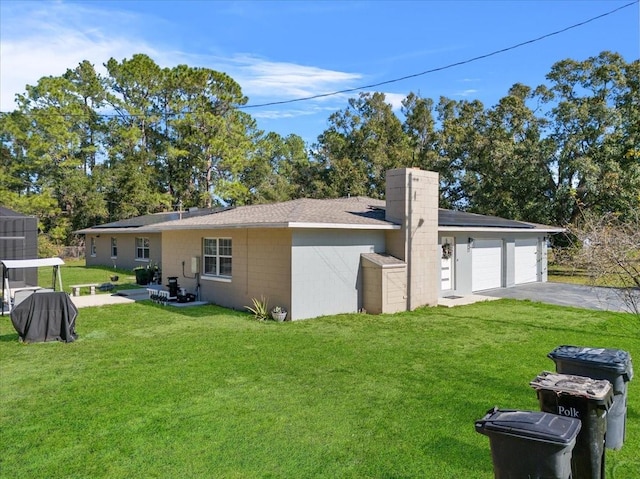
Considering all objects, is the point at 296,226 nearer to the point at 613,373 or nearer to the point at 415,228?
the point at 415,228

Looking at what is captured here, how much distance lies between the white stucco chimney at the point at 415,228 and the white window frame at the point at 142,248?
1627cm

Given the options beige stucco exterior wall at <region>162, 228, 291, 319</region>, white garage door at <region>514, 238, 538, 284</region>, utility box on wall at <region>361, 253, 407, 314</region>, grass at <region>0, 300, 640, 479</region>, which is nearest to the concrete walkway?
beige stucco exterior wall at <region>162, 228, 291, 319</region>

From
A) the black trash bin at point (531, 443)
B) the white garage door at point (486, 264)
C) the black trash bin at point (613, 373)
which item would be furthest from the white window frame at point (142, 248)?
the black trash bin at point (531, 443)

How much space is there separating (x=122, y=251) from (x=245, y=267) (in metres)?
17.3

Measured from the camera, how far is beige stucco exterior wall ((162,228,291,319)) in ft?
36.8

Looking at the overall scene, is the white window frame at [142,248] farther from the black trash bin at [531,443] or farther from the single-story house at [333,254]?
the black trash bin at [531,443]

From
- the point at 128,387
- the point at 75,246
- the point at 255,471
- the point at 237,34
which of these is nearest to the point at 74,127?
the point at 75,246

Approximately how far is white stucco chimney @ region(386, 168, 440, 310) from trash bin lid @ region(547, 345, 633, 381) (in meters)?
8.01

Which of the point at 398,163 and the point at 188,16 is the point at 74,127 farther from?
the point at 188,16

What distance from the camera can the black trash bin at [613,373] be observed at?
4.17 meters

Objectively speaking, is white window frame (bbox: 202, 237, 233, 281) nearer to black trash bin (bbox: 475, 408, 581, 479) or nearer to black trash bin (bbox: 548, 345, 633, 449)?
black trash bin (bbox: 548, 345, 633, 449)

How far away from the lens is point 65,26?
1410cm

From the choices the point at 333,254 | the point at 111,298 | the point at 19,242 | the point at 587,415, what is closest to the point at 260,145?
the point at 19,242

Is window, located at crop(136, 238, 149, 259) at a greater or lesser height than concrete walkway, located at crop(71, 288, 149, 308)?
greater
